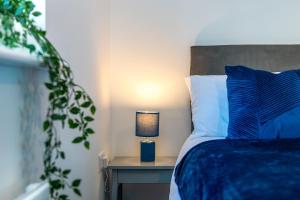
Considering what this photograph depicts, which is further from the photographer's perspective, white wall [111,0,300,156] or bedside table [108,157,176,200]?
white wall [111,0,300,156]

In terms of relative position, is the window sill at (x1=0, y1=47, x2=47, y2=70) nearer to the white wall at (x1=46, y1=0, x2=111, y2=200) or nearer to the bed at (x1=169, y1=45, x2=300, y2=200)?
the white wall at (x1=46, y1=0, x2=111, y2=200)

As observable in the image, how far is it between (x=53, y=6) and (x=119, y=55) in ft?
4.24

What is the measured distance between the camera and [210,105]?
2.16m

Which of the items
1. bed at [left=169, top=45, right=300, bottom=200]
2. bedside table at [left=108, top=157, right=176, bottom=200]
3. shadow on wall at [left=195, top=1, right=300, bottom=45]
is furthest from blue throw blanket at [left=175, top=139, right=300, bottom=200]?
shadow on wall at [left=195, top=1, right=300, bottom=45]

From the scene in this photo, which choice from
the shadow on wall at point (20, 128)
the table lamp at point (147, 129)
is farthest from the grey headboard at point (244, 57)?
the shadow on wall at point (20, 128)

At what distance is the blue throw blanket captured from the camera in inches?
41.3

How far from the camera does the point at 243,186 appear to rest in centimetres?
110

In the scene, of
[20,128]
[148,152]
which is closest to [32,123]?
[20,128]

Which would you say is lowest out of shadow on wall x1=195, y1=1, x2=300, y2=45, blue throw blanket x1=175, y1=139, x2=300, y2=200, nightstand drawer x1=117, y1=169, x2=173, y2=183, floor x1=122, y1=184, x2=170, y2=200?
floor x1=122, y1=184, x2=170, y2=200

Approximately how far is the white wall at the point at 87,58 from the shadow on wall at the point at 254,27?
2.52 feet

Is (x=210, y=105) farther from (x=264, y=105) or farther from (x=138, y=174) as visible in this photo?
(x=138, y=174)

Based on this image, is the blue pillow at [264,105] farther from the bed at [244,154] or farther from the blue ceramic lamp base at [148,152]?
the blue ceramic lamp base at [148,152]

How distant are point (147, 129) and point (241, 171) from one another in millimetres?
1221

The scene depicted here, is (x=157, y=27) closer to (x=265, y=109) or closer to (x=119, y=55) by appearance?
(x=119, y=55)
